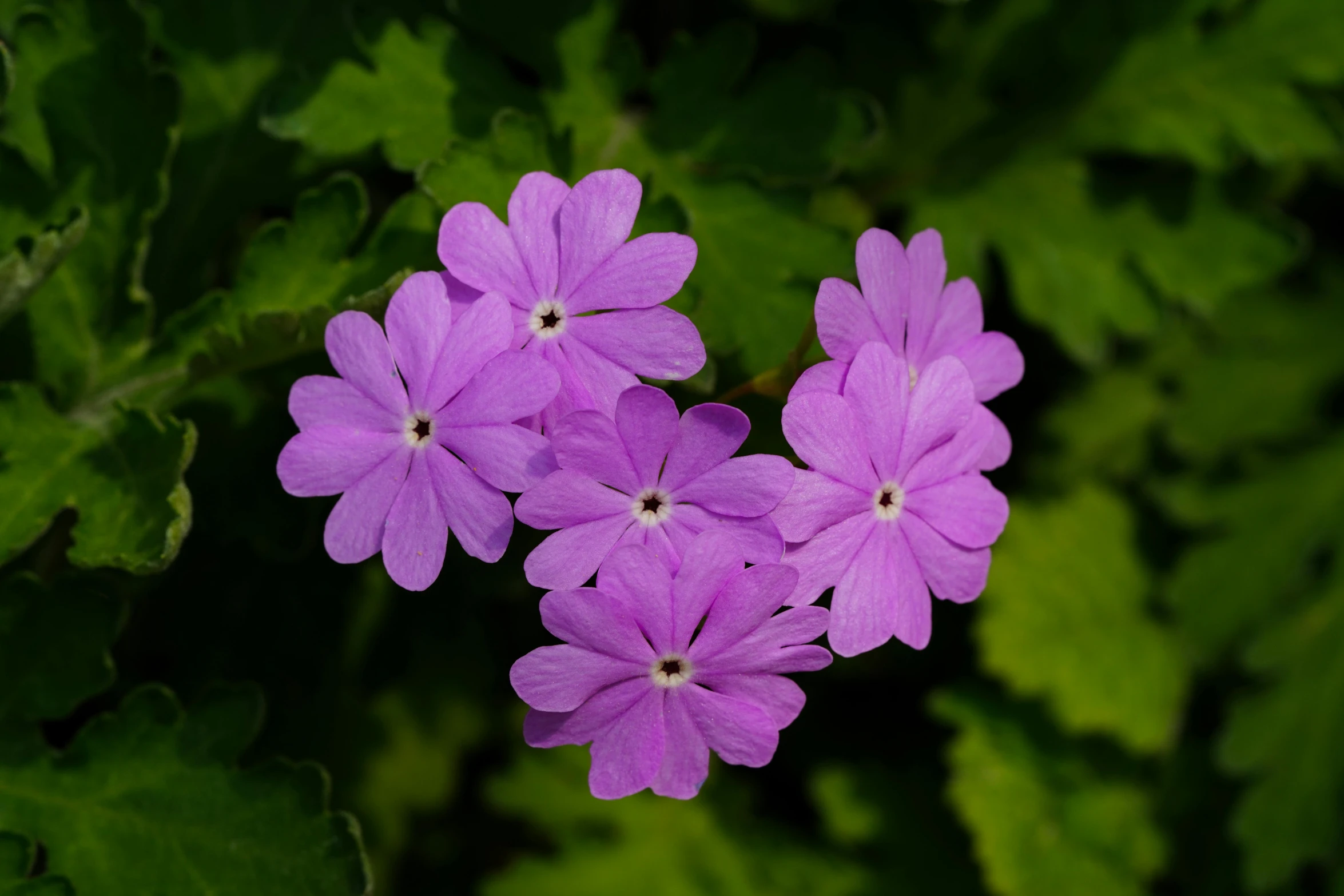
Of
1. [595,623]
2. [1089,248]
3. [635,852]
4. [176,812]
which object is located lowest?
[176,812]

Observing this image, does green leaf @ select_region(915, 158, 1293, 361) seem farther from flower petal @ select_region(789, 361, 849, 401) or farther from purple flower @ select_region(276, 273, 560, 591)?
purple flower @ select_region(276, 273, 560, 591)

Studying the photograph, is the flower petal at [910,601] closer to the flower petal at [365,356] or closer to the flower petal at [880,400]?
the flower petal at [880,400]

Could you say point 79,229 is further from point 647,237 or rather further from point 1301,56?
point 1301,56

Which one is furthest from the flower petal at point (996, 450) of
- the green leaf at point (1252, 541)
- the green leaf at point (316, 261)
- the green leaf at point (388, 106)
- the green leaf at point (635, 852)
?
the green leaf at point (635, 852)

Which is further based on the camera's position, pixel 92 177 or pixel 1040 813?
pixel 1040 813

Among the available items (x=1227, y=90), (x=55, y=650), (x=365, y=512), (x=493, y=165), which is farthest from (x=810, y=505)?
(x=1227, y=90)

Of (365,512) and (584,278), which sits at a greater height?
(584,278)

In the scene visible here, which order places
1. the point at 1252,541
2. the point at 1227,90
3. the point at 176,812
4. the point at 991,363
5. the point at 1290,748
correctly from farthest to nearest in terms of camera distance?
the point at 1252,541 → the point at 1290,748 → the point at 1227,90 → the point at 176,812 → the point at 991,363

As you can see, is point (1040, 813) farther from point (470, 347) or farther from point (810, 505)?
point (470, 347)
